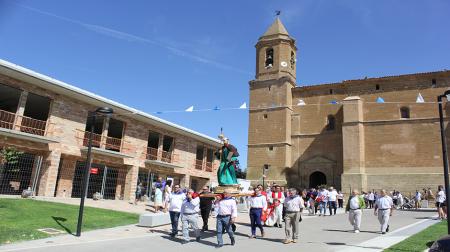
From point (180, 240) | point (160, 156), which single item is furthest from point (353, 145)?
point (180, 240)

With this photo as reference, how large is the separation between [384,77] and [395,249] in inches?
1163

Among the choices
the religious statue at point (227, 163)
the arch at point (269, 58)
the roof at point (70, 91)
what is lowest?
Result: the religious statue at point (227, 163)

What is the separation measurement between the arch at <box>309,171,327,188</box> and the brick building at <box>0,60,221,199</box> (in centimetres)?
1409

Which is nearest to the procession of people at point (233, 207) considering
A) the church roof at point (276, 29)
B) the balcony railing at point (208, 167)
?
the balcony railing at point (208, 167)

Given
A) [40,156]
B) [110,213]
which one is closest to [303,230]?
[110,213]

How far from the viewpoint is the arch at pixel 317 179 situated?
3600 cm

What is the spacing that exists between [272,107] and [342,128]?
714cm

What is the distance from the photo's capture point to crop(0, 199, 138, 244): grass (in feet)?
29.8

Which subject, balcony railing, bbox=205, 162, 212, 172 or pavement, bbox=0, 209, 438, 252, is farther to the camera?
balcony railing, bbox=205, 162, 212, 172

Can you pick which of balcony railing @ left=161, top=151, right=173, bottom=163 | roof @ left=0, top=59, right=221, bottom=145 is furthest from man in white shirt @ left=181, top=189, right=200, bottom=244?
balcony railing @ left=161, top=151, right=173, bottom=163

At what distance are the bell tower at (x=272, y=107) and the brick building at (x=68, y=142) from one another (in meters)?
10.7

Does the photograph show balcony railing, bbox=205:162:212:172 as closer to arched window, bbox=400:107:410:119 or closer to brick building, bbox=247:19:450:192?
brick building, bbox=247:19:450:192

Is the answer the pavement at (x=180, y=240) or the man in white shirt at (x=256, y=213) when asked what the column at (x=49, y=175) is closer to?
the pavement at (x=180, y=240)

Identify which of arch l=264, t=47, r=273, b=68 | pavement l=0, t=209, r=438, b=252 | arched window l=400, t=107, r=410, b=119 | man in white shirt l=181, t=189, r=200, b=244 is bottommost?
pavement l=0, t=209, r=438, b=252
